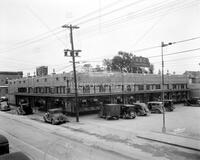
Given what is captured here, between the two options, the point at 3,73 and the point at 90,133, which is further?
the point at 3,73

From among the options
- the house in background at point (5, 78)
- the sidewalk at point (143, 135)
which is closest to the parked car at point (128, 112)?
the sidewalk at point (143, 135)

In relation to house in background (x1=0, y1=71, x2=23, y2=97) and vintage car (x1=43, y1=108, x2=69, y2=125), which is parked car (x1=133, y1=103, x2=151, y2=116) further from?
house in background (x1=0, y1=71, x2=23, y2=97)

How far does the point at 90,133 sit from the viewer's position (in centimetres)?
2292

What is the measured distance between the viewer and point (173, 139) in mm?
19125

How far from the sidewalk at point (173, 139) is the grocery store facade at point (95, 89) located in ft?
52.4

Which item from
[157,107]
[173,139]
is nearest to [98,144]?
[173,139]

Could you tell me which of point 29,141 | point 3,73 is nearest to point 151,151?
point 29,141

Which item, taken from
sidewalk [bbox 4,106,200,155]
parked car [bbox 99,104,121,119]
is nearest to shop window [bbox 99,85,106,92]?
parked car [bbox 99,104,121,119]

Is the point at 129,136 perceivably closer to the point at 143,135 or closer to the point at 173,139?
the point at 143,135

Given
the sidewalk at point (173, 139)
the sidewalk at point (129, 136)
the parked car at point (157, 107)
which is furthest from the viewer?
the parked car at point (157, 107)

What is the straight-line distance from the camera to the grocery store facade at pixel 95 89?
117ft

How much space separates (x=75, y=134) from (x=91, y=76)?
1610 cm

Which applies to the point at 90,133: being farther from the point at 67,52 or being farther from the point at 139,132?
the point at 67,52

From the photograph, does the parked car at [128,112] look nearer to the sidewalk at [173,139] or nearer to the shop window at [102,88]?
the shop window at [102,88]
